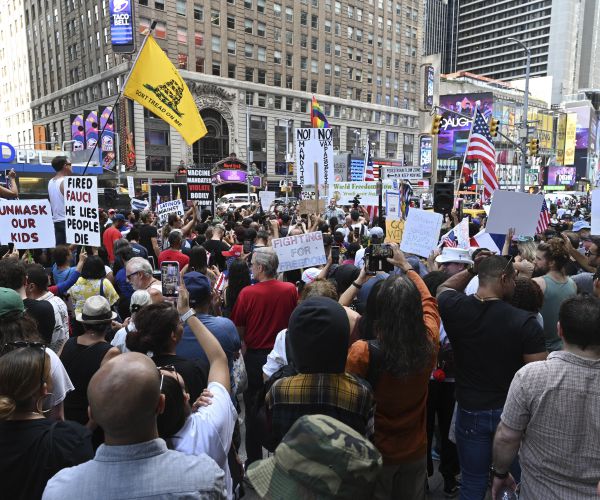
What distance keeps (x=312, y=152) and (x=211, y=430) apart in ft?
32.0

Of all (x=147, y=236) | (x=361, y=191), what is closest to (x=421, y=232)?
(x=147, y=236)

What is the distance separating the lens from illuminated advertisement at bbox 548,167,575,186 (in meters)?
91.2

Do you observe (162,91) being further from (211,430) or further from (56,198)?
(211,430)

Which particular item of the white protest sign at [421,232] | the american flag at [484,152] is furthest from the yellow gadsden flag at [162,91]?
the american flag at [484,152]

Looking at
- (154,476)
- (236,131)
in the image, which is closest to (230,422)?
(154,476)

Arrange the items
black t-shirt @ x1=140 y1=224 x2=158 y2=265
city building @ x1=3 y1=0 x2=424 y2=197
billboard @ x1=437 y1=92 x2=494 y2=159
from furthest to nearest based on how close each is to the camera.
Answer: billboard @ x1=437 y1=92 x2=494 y2=159
city building @ x1=3 y1=0 x2=424 y2=197
black t-shirt @ x1=140 y1=224 x2=158 y2=265

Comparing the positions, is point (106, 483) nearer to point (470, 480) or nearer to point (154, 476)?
point (154, 476)

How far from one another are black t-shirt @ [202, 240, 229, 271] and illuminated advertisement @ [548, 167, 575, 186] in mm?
97901

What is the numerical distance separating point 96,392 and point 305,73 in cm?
6175

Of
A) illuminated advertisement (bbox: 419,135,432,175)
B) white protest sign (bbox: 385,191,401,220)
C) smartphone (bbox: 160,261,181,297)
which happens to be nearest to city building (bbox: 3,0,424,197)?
illuminated advertisement (bbox: 419,135,432,175)

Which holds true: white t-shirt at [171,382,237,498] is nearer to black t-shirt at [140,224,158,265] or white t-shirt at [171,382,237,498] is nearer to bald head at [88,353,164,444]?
bald head at [88,353,164,444]

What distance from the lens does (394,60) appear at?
7125cm

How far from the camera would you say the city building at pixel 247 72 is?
154 ft

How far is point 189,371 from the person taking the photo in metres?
2.65
